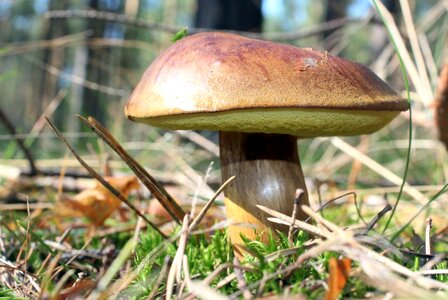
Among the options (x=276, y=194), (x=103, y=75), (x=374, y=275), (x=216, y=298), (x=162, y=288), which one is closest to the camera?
(x=216, y=298)

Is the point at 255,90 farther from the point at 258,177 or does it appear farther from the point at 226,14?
the point at 226,14

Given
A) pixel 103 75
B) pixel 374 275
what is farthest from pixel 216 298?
pixel 103 75

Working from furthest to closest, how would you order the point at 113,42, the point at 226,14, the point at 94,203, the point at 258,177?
the point at 226,14 → the point at 113,42 → the point at 94,203 → the point at 258,177

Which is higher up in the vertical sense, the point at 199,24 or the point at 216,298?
the point at 199,24

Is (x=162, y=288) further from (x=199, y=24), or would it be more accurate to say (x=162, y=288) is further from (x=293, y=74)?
(x=199, y=24)

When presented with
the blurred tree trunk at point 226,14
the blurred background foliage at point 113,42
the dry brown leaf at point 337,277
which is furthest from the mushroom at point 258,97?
the blurred tree trunk at point 226,14

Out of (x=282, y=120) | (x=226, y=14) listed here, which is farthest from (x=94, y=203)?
(x=226, y=14)
